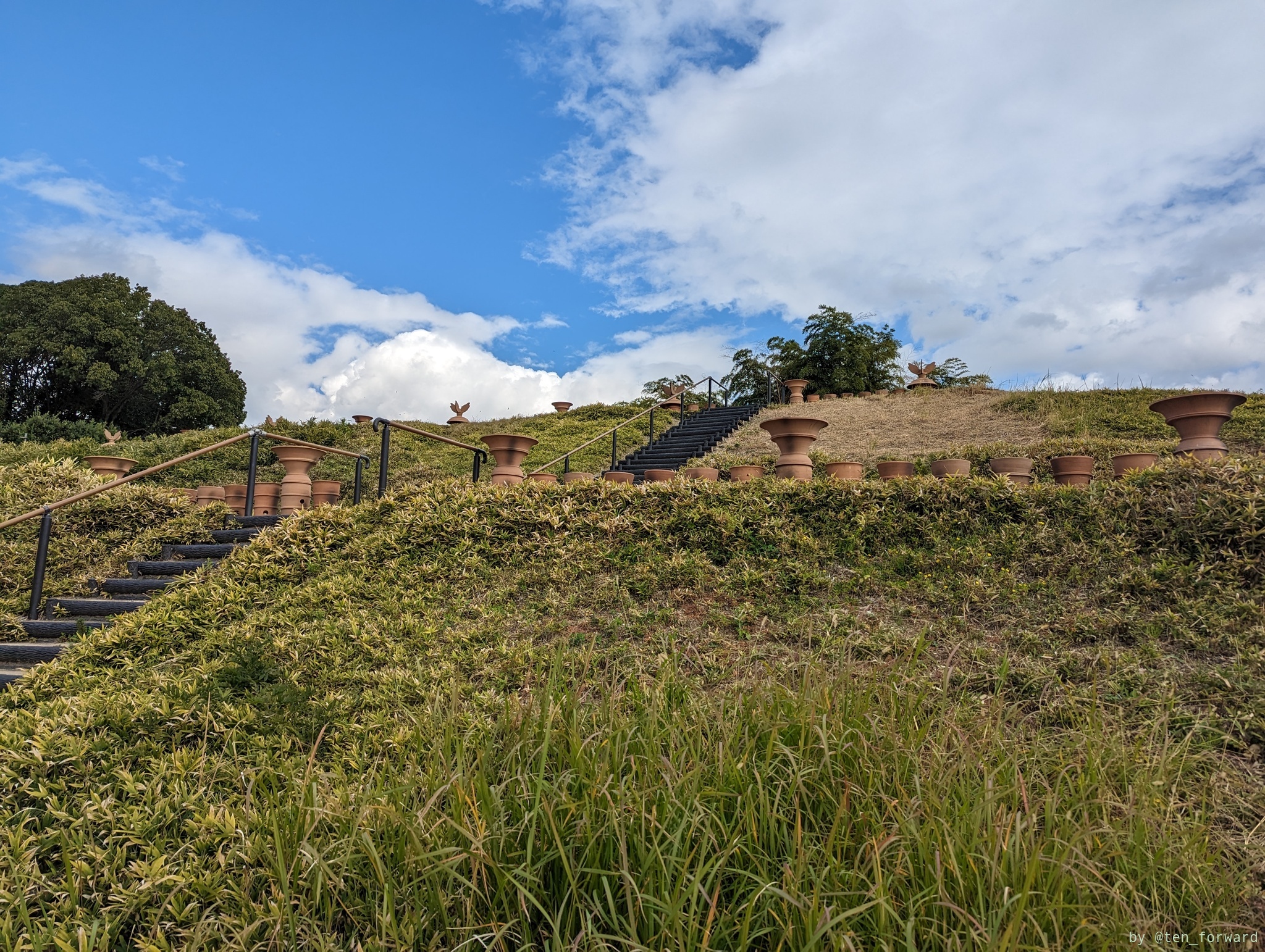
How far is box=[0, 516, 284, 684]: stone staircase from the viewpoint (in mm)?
5094

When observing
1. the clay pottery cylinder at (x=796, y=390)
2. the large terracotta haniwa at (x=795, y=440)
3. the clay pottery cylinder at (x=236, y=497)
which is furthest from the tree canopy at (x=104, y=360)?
the large terracotta haniwa at (x=795, y=440)

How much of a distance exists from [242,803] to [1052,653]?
3.79 meters

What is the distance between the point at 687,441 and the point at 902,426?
13.9ft

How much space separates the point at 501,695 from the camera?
356 centimetres

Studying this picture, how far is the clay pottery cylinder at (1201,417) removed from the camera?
616 centimetres

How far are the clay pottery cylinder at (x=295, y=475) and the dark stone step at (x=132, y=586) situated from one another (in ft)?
7.97

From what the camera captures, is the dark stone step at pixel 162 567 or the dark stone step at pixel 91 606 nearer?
the dark stone step at pixel 91 606

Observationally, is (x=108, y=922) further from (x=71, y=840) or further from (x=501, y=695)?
(x=501, y=695)

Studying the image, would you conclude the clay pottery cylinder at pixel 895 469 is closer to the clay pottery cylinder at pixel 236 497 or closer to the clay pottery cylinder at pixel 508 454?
the clay pottery cylinder at pixel 508 454

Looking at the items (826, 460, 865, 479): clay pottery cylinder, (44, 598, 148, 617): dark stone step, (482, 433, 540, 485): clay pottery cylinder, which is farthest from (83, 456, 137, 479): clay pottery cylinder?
(826, 460, 865, 479): clay pottery cylinder

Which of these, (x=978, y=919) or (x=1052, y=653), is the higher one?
(x=1052, y=653)

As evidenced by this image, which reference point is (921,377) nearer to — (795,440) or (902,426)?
(902,426)

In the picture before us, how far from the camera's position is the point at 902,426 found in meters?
14.7

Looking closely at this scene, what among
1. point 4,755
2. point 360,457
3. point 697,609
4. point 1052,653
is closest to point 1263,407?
point 1052,653
